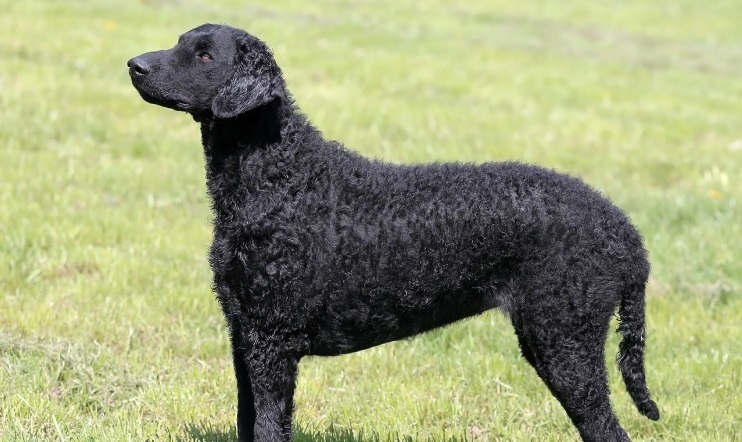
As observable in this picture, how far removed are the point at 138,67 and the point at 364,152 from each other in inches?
249

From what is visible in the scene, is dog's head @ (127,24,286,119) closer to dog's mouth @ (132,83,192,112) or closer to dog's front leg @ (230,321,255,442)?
dog's mouth @ (132,83,192,112)

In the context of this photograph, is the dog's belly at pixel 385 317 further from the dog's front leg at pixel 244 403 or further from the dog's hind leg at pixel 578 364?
the dog's front leg at pixel 244 403

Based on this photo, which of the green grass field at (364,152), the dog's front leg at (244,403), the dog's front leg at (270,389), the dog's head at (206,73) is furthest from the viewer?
the green grass field at (364,152)

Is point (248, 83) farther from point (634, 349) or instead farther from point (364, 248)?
point (634, 349)

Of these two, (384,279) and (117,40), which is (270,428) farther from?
(117,40)

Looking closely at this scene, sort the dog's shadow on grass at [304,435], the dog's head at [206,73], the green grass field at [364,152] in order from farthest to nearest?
the green grass field at [364,152] < the dog's shadow on grass at [304,435] < the dog's head at [206,73]

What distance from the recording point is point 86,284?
6480 mm

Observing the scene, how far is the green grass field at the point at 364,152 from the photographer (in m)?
5.19

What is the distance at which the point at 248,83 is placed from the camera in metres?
4.28

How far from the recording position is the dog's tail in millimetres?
4500

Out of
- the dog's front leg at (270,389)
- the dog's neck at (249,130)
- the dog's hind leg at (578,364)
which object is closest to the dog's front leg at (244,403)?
the dog's front leg at (270,389)

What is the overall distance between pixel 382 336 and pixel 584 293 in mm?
980

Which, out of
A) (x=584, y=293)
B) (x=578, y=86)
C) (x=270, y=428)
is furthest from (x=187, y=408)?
(x=578, y=86)

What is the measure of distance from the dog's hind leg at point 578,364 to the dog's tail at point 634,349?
215mm
